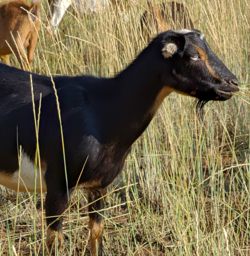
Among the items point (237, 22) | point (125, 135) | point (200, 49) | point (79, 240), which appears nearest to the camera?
point (200, 49)

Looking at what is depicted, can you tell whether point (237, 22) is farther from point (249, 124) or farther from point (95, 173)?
point (95, 173)

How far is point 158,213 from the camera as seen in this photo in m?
4.03

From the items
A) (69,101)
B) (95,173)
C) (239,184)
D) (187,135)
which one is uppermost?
(69,101)

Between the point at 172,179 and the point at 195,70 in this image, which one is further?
the point at 172,179

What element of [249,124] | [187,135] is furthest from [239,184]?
[249,124]

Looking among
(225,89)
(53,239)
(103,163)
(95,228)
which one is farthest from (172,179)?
(225,89)

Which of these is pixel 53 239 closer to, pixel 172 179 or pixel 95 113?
pixel 95 113

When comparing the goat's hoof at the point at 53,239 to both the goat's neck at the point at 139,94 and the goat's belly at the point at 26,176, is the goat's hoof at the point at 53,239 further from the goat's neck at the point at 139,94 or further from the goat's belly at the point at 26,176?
the goat's neck at the point at 139,94

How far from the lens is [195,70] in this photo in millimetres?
3135

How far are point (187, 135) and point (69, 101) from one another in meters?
1.03

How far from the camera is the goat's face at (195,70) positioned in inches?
123

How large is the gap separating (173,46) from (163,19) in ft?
6.82

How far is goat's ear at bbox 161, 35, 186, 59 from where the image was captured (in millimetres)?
3129

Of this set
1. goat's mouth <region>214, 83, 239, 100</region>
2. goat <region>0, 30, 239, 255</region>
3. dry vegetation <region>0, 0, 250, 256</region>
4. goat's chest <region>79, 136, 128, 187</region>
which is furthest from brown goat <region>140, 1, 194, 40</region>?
goat's mouth <region>214, 83, 239, 100</region>
